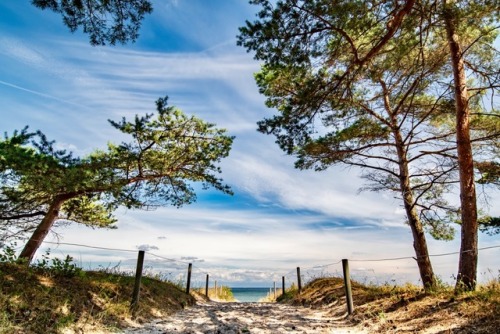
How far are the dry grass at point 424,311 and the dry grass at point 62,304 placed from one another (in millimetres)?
5338

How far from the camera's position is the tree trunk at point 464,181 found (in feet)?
25.8

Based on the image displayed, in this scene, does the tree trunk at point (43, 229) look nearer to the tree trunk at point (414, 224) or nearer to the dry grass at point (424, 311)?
the dry grass at point (424, 311)

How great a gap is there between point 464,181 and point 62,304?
31.1ft

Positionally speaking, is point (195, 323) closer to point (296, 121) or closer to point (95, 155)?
point (296, 121)

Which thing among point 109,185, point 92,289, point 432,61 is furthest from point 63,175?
point 432,61

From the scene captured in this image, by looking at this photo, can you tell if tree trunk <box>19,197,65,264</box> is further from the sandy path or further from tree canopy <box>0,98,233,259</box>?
the sandy path

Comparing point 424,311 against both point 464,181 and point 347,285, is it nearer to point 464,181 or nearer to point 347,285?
point 347,285

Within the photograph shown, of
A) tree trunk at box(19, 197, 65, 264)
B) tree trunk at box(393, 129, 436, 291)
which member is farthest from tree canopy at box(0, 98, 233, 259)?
tree trunk at box(393, 129, 436, 291)

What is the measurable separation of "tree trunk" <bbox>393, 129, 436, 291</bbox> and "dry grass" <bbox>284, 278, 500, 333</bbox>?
2.74 ft

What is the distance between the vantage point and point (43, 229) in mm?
12961

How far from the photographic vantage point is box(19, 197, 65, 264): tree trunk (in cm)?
1263

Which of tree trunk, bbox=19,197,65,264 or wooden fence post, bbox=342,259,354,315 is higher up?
tree trunk, bbox=19,197,65,264

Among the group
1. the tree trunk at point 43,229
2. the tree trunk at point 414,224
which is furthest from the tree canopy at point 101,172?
the tree trunk at point 414,224

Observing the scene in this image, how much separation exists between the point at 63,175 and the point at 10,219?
477 centimetres
